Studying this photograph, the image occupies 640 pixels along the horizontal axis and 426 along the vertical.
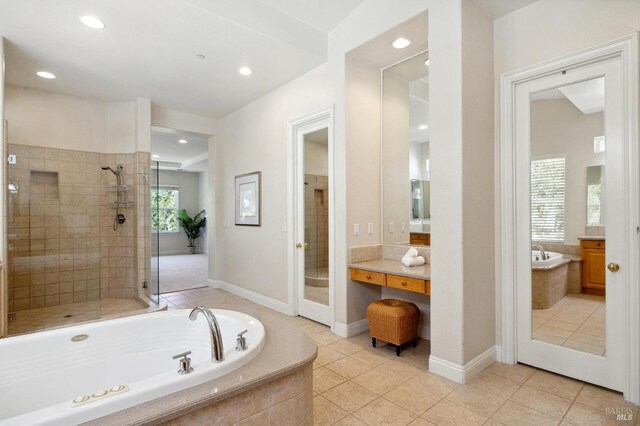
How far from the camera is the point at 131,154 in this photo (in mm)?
4719

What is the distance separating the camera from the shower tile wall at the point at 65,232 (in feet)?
12.4

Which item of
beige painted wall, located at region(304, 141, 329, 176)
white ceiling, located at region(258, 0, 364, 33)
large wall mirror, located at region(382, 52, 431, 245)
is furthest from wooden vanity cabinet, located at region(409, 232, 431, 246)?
white ceiling, located at region(258, 0, 364, 33)

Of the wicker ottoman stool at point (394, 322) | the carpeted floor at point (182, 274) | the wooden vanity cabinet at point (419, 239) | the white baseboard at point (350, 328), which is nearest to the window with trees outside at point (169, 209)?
the carpeted floor at point (182, 274)

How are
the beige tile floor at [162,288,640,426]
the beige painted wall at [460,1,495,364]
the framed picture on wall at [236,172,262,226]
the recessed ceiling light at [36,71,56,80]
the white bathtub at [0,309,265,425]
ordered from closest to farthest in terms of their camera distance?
the white bathtub at [0,309,265,425] → the beige tile floor at [162,288,640,426] → the beige painted wall at [460,1,495,364] → the recessed ceiling light at [36,71,56,80] → the framed picture on wall at [236,172,262,226]

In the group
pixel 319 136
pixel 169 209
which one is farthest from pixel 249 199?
pixel 169 209

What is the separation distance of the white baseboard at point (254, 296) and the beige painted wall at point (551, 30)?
8.14 feet

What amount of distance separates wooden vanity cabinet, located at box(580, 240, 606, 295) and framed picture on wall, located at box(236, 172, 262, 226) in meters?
3.59

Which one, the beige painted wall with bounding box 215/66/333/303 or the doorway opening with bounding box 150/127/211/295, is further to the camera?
the doorway opening with bounding box 150/127/211/295

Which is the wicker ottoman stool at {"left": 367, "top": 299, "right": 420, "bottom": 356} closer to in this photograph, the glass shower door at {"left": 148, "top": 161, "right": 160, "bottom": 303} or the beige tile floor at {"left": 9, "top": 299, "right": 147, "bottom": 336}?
the beige tile floor at {"left": 9, "top": 299, "right": 147, "bottom": 336}

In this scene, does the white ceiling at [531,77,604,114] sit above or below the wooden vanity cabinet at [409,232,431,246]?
above

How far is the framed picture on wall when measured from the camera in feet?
15.4

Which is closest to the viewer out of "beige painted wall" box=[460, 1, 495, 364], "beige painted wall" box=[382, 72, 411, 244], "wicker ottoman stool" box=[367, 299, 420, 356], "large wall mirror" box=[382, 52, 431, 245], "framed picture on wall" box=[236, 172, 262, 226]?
"beige painted wall" box=[460, 1, 495, 364]

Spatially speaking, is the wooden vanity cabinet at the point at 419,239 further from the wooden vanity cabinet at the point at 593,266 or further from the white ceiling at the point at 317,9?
the white ceiling at the point at 317,9

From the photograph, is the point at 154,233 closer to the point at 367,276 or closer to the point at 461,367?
the point at 367,276
